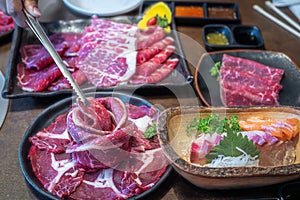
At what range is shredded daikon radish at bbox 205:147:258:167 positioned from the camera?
5.85 feet

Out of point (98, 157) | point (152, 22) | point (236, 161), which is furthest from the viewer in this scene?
point (152, 22)

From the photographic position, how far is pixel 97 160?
1920mm

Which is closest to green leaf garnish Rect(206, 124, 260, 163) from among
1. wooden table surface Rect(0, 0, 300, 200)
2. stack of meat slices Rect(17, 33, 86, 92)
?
wooden table surface Rect(0, 0, 300, 200)

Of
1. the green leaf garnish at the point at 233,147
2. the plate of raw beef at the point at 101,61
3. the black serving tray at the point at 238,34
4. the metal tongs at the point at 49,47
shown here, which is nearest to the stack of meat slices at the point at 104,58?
Result: the plate of raw beef at the point at 101,61

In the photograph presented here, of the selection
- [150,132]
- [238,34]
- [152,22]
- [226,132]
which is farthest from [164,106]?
[238,34]

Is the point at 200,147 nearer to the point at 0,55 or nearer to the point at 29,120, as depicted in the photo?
the point at 29,120

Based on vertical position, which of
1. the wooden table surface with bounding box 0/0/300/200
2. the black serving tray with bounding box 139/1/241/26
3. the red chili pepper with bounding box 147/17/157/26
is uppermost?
the black serving tray with bounding box 139/1/241/26

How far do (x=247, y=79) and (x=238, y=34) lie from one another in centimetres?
A: 66

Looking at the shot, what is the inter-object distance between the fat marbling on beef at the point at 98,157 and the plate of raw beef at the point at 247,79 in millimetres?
632

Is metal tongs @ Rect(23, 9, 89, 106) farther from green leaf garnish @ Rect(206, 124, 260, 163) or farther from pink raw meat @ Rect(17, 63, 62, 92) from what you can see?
green leaf garnish @ Rect(206, 124, 260, 163)

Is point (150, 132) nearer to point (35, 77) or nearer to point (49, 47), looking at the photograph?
point (49, 47)

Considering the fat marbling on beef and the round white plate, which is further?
the round white plate

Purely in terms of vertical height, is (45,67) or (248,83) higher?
(248,83)

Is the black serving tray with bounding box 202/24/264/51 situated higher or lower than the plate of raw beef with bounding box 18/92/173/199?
higher
